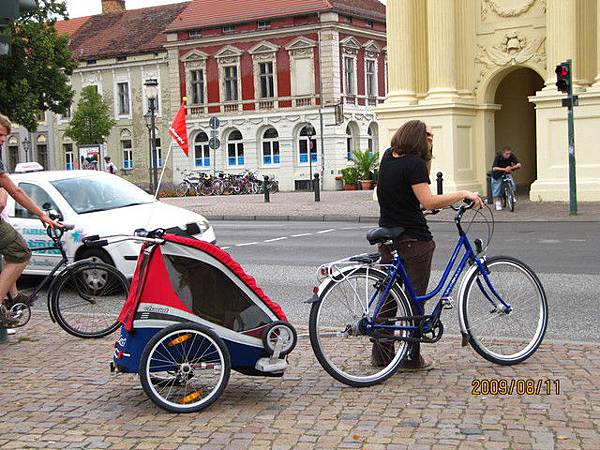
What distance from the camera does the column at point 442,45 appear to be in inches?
1158

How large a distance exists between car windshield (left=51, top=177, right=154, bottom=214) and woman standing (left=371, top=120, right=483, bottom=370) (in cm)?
611

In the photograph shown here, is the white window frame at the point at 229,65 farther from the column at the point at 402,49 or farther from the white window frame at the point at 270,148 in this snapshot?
the column at the point at 402,49

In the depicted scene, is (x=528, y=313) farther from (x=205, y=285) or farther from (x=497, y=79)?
(x=497, y=79)

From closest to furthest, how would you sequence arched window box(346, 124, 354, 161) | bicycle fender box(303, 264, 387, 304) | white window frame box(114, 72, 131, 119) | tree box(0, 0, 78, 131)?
1. bicycle fender box(303, 264, 387, 304)
2. tree box(0, 0, 78, 131)
3. arched window box(346, 124, 354, 161)
4. white window frame box(114, 72, 131, 119)

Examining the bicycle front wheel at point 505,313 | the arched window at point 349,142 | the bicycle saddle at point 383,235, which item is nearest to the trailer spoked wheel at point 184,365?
the bicycle saddle at point 383,235

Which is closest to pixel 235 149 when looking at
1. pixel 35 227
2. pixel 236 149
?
pixel 236 149

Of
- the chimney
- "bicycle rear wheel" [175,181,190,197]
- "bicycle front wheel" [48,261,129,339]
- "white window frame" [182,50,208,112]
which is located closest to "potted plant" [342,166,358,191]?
"bicycle rear wheel" [175,181,190,197]

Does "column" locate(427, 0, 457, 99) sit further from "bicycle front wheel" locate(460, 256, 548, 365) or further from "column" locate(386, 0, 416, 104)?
"bicycle front wheel" locate(460, 256, 548, 365)

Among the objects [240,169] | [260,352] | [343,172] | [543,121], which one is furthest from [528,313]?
[240,169]

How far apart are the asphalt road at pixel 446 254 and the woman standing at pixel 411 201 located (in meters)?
1.88

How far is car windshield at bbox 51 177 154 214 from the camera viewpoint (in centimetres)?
1209

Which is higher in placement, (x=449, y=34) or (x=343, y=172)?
A: (x=449, y=34)

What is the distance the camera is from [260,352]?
6.26 m

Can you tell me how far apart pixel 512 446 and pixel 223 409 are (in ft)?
6.19
